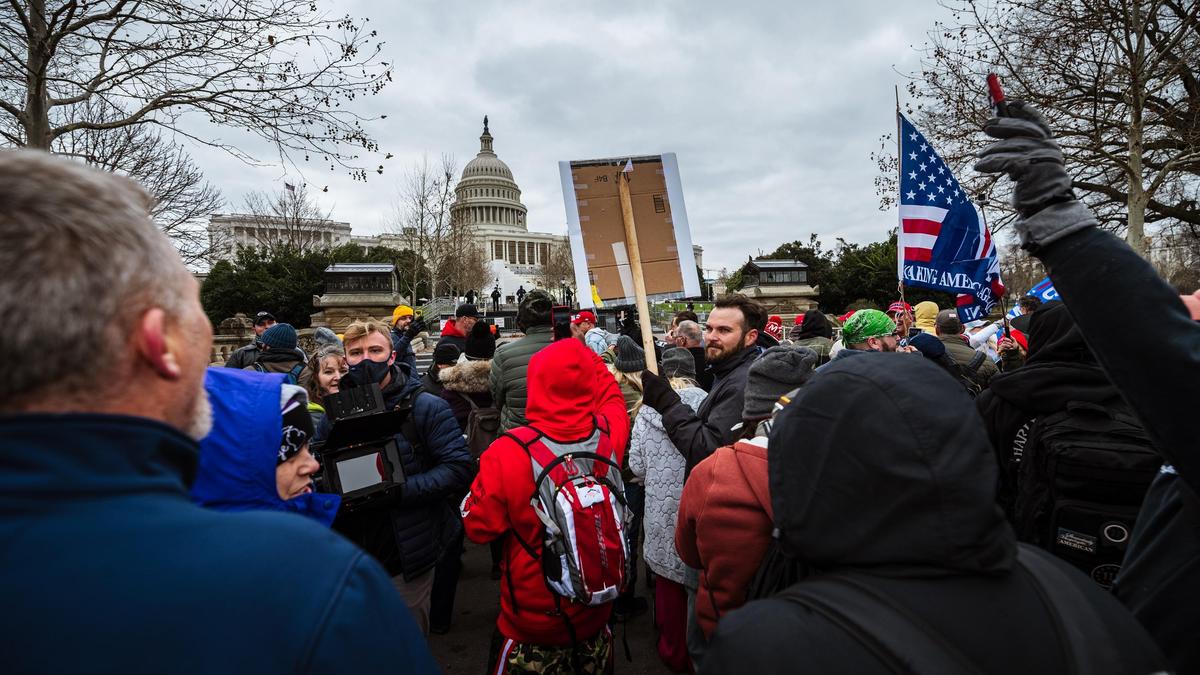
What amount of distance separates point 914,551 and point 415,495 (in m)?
2.43

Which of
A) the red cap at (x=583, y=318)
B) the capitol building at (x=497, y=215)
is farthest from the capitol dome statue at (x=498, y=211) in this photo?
the red cap at (x=583, y=318)

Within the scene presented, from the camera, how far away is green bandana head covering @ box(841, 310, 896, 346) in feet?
14.2

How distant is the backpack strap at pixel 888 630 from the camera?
0.95 meters

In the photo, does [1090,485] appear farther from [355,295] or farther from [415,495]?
[355,295]

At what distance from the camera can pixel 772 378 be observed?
2.62m

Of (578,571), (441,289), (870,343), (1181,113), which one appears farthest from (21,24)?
(441,289)

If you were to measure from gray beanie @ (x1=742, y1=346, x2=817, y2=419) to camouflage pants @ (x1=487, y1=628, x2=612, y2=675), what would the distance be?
125 cm

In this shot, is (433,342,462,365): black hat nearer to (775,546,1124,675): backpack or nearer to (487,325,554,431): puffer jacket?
(487,325,554,431): puffer jacket

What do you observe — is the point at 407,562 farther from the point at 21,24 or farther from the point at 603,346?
the point at 21,24

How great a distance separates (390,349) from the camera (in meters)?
3.88

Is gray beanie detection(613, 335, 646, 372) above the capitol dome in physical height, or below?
below

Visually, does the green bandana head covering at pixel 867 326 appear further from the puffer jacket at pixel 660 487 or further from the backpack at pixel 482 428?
the backpack at pixel 482 428

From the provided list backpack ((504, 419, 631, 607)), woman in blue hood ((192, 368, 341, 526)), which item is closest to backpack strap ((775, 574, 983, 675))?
woman in blue hood ((192, 368, 341, 526))

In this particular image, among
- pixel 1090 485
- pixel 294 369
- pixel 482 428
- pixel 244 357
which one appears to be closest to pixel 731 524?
pixel 1090 485
